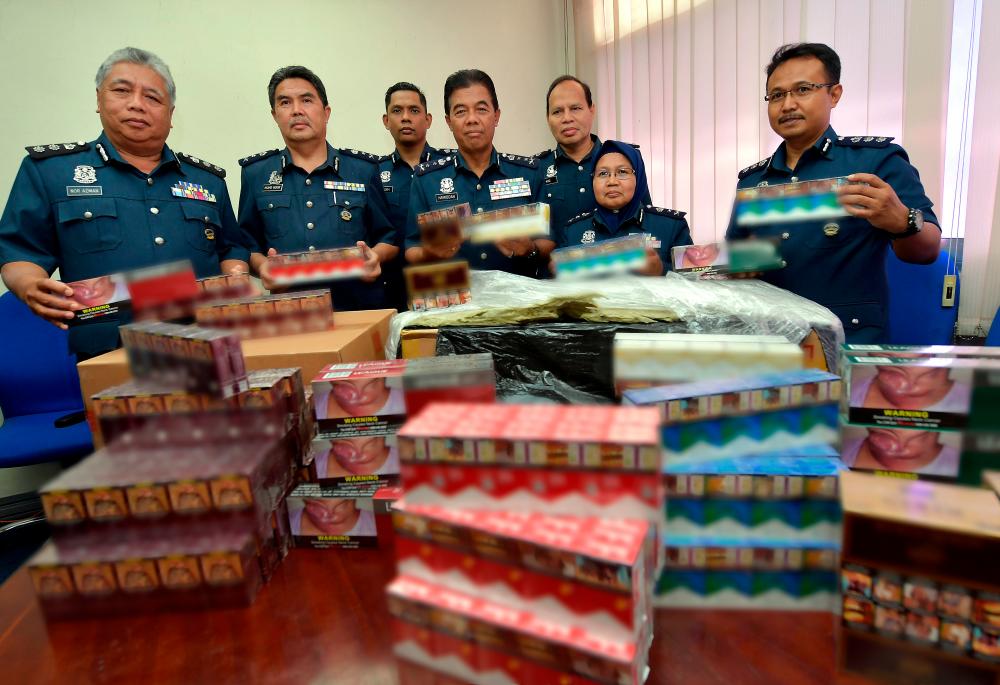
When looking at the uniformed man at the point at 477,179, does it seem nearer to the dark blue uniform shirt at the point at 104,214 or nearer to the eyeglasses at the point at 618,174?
the eyeglasses at the point at 618,174

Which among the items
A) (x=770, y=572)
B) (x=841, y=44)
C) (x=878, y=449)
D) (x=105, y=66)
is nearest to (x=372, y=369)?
(x=770, y=572)

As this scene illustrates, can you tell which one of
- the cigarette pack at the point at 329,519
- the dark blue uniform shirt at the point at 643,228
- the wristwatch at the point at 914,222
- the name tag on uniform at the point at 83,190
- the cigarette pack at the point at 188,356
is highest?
the name tag on uniform at the point at 83,190

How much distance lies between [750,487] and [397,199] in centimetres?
248

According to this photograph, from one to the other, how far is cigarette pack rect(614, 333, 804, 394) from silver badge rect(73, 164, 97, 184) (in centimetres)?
189

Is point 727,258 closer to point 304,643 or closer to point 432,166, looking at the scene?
point 304,643

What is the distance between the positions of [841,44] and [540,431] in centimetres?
299

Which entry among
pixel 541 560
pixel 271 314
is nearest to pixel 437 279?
pixel 271 314

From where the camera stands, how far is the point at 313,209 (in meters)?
2.25

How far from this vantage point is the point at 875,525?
0.61 meters

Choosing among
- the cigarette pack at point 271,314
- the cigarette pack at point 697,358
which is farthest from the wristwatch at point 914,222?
the cigarette pack at point 271,314

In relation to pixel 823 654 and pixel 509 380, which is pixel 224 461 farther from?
pixel 823 654

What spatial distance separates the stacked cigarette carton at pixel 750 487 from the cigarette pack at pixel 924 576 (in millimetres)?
72

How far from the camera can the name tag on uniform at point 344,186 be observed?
2.29m

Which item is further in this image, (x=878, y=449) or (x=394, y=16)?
(x=394, y=16)
